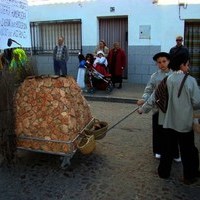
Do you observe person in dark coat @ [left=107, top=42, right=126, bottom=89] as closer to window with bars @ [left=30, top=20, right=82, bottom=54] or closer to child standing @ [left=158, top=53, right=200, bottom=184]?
window with bars @ [left=30, top=20, right=82, bottom=54]

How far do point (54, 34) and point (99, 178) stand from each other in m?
9.72

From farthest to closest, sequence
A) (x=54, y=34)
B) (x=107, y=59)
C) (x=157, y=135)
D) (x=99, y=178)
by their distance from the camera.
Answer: (x=54, y=34)
(x=107, y=59)
(x=157, y=135)
(x=99, y=178)

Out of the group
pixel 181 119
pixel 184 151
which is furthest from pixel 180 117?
pixel 184 151

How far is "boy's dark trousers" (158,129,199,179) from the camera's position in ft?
13.0

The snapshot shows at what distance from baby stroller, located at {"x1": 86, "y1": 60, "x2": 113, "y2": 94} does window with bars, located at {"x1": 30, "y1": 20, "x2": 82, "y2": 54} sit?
2.60 meters

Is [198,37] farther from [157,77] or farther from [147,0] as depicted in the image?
[157,77]

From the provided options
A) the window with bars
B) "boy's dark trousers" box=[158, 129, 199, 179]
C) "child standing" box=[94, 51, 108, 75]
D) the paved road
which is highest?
the window with bars

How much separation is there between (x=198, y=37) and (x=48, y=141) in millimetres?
8339

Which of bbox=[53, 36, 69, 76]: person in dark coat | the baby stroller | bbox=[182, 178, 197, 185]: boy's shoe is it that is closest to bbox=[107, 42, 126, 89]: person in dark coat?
the baby stroller

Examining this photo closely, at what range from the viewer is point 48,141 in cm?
434

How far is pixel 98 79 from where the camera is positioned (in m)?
10.4

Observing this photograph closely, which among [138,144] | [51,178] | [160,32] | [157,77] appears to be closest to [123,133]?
[138,144]

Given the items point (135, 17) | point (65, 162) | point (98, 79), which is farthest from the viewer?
point (135, 17)

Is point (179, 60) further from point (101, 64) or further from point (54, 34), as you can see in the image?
point (54, 34)
